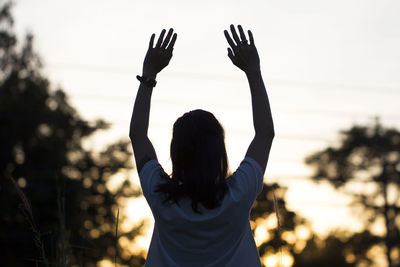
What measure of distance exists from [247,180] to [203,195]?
167 mm

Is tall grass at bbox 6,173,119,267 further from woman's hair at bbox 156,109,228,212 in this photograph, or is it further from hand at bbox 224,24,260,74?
hand at bbox 224,24,260,74

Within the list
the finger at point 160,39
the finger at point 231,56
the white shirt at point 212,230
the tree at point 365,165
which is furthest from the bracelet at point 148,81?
the tree at point 365,165

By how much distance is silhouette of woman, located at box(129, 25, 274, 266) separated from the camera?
1866 mm

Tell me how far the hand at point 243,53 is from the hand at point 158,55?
262 mm

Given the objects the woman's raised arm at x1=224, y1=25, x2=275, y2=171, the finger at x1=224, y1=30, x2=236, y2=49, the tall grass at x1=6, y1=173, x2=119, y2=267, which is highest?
the finger at x1=224, y1=30, x2=236, y2=49

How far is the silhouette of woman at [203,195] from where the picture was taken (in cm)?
187

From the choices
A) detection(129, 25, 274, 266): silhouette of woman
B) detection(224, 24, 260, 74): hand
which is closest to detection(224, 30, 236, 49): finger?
detection(224, 24, 260, 74): hand

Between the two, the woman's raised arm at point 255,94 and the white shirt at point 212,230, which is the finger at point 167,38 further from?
the white shirt at point 212,230

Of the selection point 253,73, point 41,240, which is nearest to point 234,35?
point 253,73

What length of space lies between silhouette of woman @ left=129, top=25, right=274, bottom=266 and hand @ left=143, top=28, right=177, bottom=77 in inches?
19.3

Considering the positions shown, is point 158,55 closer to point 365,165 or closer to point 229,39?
point 229,39

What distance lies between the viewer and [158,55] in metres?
2.49

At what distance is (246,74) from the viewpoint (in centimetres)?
229

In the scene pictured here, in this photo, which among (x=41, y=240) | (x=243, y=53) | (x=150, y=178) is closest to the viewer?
(x=150, y=178)
